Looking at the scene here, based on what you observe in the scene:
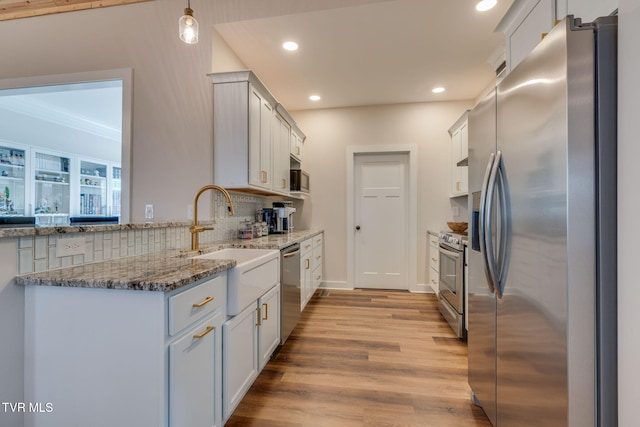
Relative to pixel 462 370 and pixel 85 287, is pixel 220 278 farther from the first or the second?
pixel 462 370

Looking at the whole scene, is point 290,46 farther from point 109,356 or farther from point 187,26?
point 109,356

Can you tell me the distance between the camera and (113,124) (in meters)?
5.59

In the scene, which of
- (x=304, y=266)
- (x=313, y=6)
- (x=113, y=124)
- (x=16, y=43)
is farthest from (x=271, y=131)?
(x=113, y=124)

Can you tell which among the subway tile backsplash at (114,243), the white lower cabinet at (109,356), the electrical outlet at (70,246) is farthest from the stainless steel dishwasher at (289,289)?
the electrical outlet at (70,246)

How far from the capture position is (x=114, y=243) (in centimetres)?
150

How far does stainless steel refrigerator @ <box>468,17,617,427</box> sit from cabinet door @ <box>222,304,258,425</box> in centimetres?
130

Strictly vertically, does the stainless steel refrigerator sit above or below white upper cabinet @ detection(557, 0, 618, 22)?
below

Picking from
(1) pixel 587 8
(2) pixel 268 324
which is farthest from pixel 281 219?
(1) pixel 587 8

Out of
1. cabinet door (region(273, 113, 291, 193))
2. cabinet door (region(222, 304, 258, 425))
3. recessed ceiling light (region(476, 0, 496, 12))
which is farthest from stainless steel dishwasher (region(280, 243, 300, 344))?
recessed ceiling light (region(476, 0, 496, 12))

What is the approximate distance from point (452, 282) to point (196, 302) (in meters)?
2.41

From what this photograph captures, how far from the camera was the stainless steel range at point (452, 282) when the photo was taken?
2.52 meters

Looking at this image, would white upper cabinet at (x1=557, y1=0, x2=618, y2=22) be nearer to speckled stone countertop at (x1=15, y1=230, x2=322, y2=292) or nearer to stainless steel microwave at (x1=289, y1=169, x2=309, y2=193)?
speckled stone countertop at (x1=15, y1=230, x2=322, y2=292)

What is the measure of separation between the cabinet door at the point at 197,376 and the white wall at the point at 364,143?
9.79 feet

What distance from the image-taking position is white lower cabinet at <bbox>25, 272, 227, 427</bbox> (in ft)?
3.32
